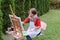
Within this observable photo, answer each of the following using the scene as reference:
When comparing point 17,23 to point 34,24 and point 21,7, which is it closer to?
point 34,24

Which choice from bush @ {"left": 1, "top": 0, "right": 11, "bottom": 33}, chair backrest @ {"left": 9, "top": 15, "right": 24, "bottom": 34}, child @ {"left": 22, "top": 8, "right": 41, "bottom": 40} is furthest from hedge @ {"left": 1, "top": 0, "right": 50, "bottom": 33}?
chair backrest @ {"left": 9, "top": 15, "right": 24, "bottom": 34}

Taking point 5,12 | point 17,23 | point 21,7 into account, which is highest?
point 17,23

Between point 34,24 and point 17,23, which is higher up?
point 17,23

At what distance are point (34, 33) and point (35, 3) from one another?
Answer: 766cm

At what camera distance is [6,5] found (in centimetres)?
1032

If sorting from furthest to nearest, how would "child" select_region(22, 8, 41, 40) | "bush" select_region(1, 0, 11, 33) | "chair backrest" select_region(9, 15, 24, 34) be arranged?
"bush" select_region(1, 0, 11, 33), "child" select_region(22, 8, 41, 40), "chair backrest" select_region(9, 15, 24, 34)

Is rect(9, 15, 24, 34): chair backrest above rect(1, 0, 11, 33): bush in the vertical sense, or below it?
above

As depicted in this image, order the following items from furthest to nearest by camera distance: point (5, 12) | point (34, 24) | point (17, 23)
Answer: point (5, 12)
point (34, 24)
point (17, 23)

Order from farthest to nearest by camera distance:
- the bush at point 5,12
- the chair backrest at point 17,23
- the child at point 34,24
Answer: the bush at point 5,12 → the child at point 34,24 → the chair backrest at point 17,23

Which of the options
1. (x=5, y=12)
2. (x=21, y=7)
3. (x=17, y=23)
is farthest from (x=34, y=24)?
(x=21, y=7)

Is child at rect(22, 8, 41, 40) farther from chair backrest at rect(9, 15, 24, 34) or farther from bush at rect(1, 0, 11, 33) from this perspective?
bush at rect(1, 0, 11, 33)

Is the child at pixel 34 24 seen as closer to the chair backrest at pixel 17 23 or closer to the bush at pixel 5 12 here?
the chair backrest at pixel 17 23

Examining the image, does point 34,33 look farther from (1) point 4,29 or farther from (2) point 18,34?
(1) point 4,29


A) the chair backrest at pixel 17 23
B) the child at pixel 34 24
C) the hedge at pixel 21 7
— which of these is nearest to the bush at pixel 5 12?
the hedge at pixel 21 7
